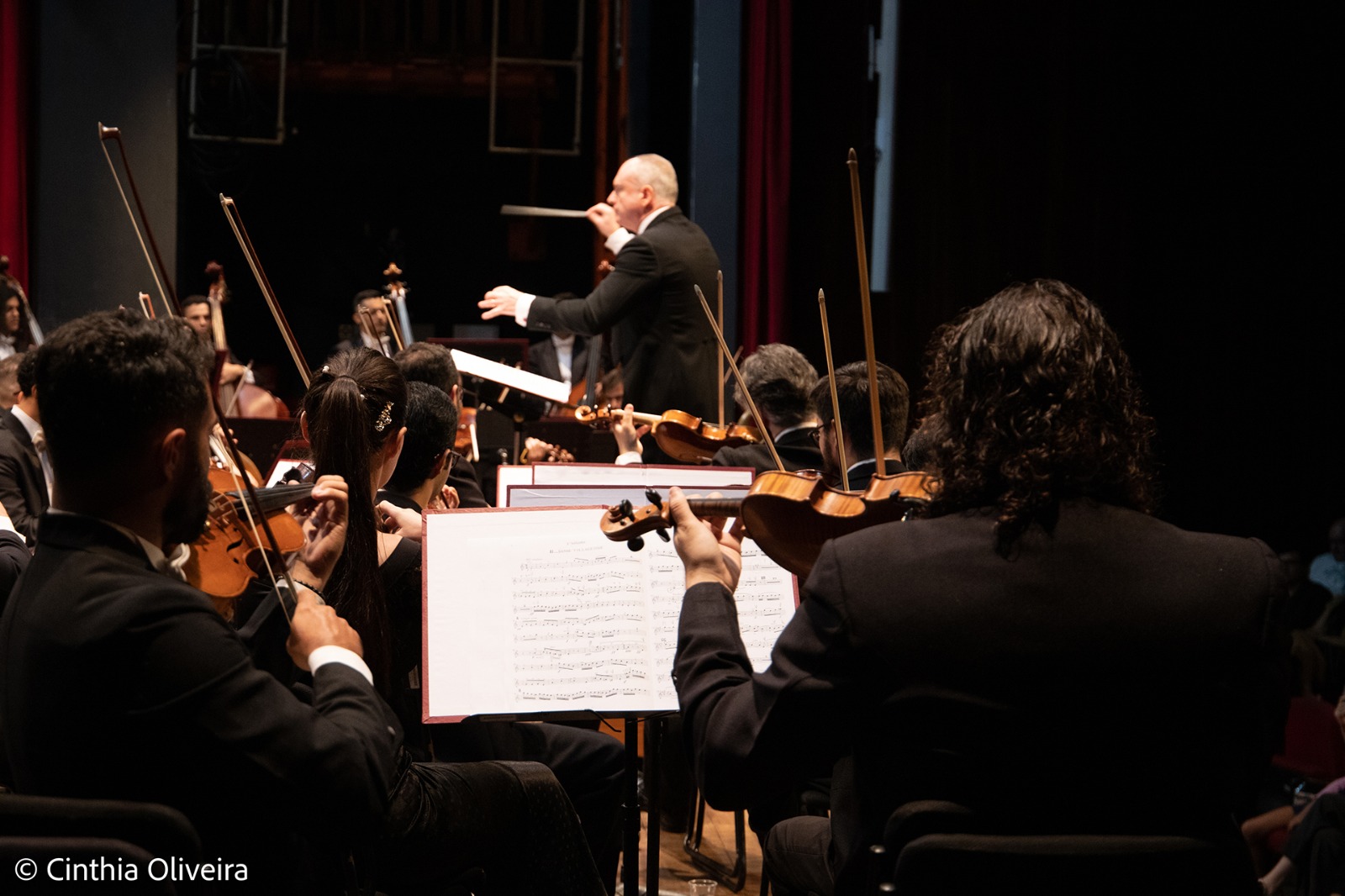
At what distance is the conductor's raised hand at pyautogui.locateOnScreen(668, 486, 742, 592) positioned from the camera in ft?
5.44

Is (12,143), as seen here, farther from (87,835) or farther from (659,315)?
(87,835)

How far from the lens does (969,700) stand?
131 centimetres

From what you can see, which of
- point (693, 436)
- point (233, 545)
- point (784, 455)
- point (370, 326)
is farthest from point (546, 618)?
point (370, 326)

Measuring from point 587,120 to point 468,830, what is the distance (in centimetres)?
754

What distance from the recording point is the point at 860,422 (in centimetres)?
312

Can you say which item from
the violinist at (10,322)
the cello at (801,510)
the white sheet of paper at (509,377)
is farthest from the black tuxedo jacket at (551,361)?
the cello at (801,510)

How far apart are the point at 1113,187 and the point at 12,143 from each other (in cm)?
522

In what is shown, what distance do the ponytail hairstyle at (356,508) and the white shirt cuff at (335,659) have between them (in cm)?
46

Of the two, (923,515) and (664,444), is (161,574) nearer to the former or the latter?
(923,515)

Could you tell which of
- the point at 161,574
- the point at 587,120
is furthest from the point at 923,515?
the point at 587,120

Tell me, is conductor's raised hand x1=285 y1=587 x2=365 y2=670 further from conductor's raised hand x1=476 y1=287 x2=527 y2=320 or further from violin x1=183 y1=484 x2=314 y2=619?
conductor's raised hand x1=476 y1=287 x2=527 y2=320

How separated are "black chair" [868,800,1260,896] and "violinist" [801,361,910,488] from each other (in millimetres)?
1665

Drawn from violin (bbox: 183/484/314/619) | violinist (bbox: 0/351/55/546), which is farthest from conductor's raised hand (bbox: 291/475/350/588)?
violinist (bbox: 0/351/55/546)

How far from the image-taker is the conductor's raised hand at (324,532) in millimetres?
1912
